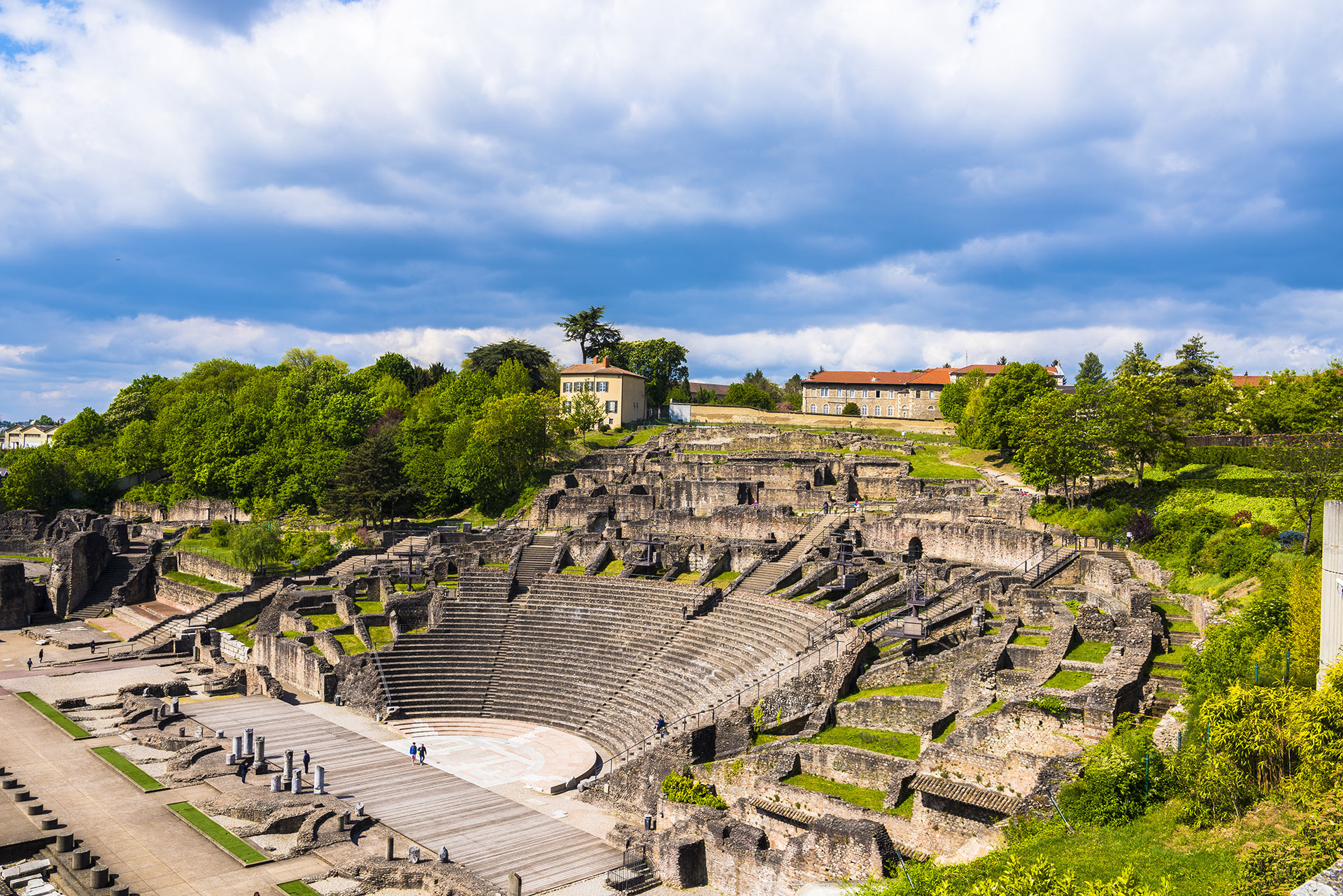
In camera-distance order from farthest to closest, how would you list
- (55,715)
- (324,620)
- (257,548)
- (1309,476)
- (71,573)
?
(71,573) < (257,548) < (324,620) < (55,715) < (1309,476)

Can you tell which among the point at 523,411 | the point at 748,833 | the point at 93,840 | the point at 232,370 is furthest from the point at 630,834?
the point at 232,370

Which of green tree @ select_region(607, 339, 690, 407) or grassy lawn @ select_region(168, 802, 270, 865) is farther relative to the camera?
green tree @ select_region(607, 339, 690, 407)

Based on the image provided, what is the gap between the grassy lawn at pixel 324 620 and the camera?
4003 cm

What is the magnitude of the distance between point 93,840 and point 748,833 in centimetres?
1735

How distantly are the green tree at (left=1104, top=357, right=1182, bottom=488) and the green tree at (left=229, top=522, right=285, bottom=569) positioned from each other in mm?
46180

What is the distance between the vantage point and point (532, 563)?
4425cm

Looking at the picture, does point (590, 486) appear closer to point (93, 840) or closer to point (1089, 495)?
point (1089, 495)

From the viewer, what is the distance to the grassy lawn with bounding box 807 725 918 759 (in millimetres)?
Result: 21844

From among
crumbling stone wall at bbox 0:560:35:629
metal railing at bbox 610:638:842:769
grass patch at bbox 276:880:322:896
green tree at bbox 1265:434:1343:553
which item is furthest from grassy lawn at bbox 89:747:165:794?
green tree at bbox 1265:434:1343:553

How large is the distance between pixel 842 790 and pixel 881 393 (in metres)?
70.2

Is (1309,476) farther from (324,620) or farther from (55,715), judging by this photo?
(55,715)

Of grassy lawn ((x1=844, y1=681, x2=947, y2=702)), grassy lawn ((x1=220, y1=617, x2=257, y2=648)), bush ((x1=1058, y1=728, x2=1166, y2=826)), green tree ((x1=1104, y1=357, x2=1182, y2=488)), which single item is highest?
green tree ((x1=1104, y1=357, x2=1182, y2=488))

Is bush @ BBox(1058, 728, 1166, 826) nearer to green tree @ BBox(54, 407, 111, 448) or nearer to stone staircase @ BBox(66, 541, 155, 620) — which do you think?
stone staircase @ BBox(66, 541, 155, 620)

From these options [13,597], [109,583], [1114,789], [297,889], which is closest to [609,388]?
[109,583]
